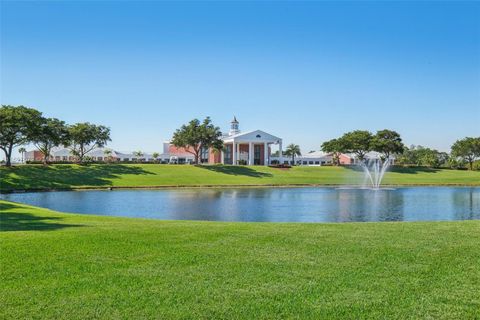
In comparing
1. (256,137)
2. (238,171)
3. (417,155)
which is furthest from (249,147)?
(417,155)

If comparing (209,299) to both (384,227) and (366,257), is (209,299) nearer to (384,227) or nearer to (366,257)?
(366,257)

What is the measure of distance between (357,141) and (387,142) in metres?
5.71

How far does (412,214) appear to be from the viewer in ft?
77.4

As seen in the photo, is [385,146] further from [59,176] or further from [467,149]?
[59,176]

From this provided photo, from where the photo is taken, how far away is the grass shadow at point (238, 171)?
64.4 meters

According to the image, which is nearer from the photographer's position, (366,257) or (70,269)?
(70,269)

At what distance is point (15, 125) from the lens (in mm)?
56531

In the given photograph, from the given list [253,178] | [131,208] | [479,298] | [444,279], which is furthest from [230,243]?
[253,178]

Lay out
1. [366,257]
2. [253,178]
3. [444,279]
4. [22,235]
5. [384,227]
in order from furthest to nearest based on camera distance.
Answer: [253,178] → [384,227] → [22,235] → [366,257] → [444,279]

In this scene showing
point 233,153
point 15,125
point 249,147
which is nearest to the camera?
point 15,125

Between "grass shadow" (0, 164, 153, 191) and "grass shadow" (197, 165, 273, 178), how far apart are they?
38.6 feet

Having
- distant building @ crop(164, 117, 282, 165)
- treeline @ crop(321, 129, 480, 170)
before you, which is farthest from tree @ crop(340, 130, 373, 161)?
distant building @ crop(164, 117, 282, 165)

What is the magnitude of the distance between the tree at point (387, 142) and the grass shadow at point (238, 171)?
1223 inches

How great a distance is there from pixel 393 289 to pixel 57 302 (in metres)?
4.59
